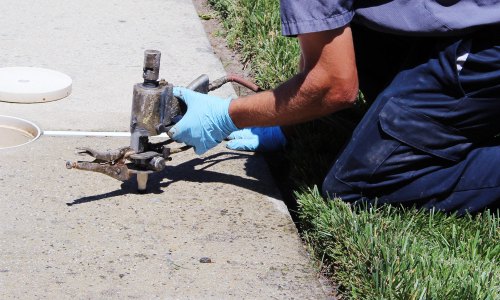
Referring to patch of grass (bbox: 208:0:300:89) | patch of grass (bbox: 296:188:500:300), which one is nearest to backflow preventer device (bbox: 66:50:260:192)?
patch of grass (bbox: 296:188:500:300)

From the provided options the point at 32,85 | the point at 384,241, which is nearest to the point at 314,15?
the point at 384,241

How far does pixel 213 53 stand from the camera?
4.86 m

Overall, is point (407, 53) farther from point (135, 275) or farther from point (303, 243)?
point (135, 275)

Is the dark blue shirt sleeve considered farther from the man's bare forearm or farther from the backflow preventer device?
the backflow preventer device

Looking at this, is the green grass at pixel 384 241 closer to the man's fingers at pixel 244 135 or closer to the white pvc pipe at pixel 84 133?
the man's fingers at pixel 244 135

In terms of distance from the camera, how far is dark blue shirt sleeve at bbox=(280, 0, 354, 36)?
2.91m

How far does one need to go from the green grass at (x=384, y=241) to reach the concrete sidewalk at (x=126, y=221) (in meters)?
0.11

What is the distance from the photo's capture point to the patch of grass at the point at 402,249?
2586 mm

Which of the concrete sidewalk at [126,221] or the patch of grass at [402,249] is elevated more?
the patch of grass at [402,249]

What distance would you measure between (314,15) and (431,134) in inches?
24.8

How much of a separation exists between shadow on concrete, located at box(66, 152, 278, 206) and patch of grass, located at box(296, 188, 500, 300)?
0.28 meters

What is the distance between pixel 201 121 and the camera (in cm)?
334

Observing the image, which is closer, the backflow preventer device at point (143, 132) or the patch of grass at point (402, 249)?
the patch of grass at point (402, 249)

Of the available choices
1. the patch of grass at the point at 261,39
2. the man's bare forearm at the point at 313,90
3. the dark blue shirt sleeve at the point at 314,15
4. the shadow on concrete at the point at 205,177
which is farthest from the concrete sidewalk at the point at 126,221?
the dark blue shirt sleeve at the point at 314,15
